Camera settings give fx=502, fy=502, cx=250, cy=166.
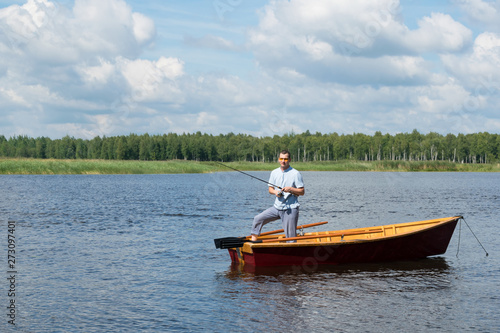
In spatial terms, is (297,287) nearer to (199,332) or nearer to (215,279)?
(215,279)

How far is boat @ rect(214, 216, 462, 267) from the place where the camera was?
41.1 feet

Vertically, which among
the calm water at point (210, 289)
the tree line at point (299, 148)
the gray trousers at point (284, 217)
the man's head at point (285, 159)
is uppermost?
the tree line at point (299, 148)

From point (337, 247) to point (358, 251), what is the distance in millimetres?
681

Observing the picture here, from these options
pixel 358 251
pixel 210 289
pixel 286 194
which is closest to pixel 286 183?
pixel 286 194

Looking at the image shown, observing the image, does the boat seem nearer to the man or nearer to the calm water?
the calm water

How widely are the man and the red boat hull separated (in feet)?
2.05

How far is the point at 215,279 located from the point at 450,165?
99339mm

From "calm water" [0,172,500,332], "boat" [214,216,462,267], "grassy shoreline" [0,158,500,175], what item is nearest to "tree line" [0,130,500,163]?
"grassy shoreline" [0,158,500,175]

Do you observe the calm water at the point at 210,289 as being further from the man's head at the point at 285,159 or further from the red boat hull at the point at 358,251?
the man's head at the point at 285,159

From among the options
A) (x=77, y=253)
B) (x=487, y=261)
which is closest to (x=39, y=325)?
(x=77, y=253)

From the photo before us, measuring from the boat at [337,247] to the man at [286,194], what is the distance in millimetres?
517

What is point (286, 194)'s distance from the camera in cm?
1217

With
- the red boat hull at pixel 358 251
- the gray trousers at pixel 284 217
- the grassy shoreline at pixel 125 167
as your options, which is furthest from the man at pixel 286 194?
the grassy shoreline at pixel 125 167

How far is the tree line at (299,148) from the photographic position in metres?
169
